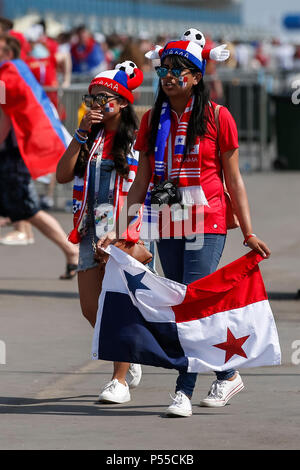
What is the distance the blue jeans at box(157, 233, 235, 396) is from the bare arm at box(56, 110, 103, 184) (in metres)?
0.69

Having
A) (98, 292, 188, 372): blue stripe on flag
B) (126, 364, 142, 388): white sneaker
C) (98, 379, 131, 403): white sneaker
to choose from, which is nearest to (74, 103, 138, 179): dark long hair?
(98, 292, 188, 372): blue stripe on flag

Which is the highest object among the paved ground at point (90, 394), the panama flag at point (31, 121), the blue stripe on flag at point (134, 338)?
the panama flag at point (31, 121)

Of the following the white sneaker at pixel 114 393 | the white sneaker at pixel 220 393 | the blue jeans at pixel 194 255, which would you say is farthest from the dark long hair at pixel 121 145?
the white sneaker at pixel 220 393

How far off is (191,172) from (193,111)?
0.31 meters

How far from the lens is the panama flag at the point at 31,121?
438 inches

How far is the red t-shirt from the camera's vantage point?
6211 millimetres

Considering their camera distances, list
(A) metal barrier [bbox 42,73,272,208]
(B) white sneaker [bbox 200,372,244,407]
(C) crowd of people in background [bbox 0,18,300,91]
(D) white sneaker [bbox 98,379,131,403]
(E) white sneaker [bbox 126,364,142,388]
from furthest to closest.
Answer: (A) metal barrier [bbox 42,73,272,208], (C) crowd of people in background [bbox 0,18,300,91], (E) white sneaker [bbox 126,364,142,388], (D) white sneaker [bbox 98,379,131,403], (B) white sneaker [bbox 200,372,244,407]

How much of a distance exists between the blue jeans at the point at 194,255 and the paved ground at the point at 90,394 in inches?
8.2

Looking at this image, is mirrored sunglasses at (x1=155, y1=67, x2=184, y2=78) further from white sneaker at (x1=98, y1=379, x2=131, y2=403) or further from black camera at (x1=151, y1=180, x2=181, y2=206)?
white sneaker at (x1=98, y1=379, x2=131, y2=403)

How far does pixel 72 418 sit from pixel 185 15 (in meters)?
100

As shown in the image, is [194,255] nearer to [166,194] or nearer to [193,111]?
[166,194]

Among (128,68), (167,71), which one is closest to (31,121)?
(128,68)

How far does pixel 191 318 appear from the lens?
20.5 feet

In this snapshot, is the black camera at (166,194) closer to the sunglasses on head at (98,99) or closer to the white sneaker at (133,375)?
the sunglasses on head at (98,99)
